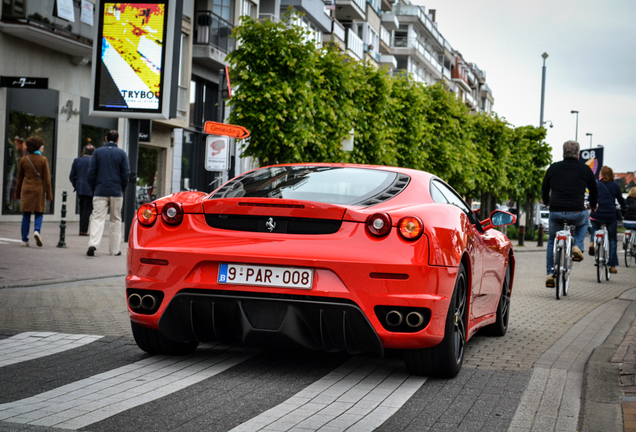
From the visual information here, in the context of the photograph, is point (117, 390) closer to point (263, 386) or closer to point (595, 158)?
point (263, 386)

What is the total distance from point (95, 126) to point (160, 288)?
80.1 feet

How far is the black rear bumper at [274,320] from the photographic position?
495 centimetres

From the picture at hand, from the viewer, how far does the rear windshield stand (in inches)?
212

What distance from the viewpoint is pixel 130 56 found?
48.3 feet

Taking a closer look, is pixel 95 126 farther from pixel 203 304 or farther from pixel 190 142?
pixel 203 304

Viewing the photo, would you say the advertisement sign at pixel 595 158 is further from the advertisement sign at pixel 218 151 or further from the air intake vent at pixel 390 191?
the air intake vent at pixel 390 191

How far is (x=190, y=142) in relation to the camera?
3631 centimetres

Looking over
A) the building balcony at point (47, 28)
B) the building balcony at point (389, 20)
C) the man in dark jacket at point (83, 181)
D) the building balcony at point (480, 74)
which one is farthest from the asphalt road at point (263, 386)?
the building balcony at point (480, 74)

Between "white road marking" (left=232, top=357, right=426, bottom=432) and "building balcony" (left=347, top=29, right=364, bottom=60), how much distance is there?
164 ft

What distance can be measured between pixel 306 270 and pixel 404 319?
2.03 ft

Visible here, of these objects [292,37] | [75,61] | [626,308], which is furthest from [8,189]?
[626,308]

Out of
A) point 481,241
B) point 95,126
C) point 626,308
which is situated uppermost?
point 95,126

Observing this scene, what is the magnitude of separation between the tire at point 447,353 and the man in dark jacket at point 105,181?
31.2 feet

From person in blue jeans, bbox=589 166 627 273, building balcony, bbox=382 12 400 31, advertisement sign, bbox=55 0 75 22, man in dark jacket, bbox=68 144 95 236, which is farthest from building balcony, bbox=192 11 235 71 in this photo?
building balcony, bbox=382 12 400 31
